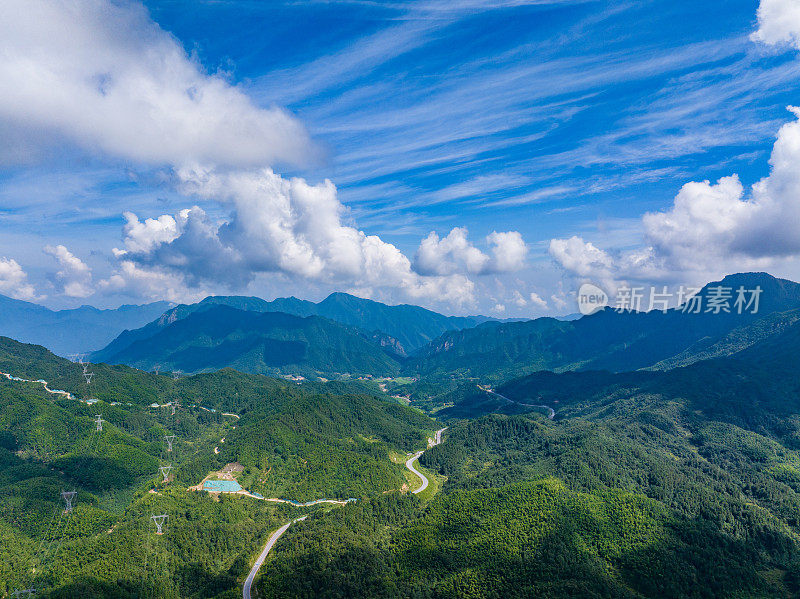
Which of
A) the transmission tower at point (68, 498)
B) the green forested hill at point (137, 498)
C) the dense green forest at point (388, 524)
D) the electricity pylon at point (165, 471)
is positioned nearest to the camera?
the dense green forest at point (388, 524)

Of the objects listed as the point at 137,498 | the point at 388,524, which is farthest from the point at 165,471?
the point at 388,524

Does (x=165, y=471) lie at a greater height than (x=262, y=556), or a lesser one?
greater

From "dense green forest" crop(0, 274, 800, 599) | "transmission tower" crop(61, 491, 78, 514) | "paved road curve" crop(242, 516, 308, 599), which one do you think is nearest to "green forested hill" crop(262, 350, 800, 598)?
"dense green forest" crop(0, 274, 800, 599)

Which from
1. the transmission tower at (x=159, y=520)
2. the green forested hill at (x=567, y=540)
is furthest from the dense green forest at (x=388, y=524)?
the transmission tower at (x=159, y=520)

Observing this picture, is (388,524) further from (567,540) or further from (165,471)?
(165,471)

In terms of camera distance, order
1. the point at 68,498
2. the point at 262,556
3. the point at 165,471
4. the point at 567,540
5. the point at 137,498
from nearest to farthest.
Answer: the point at 567,540 < the point at 262,556 < the point at 68,498 < the point at 137,498 < the point at 165,471

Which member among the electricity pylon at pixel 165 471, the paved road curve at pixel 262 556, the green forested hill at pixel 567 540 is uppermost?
the green forested hill at pixel 567 540

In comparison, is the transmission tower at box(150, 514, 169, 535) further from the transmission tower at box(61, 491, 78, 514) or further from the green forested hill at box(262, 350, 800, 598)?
the green forested hill at box(262, 350, 800, 598)

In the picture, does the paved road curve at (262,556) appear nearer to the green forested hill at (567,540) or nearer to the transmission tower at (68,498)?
the green forested hill at (567,540)

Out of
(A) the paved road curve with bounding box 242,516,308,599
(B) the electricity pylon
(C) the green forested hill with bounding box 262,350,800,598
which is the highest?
(C) the green forested hill with bounding box 262,350,800,598

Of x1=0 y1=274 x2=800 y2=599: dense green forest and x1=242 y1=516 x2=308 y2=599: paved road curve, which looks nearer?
x1=0 y1=274 x2=800 y2=599: dense green forest
